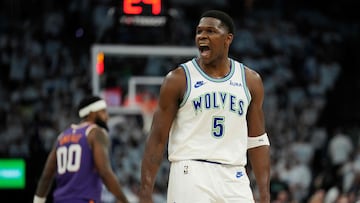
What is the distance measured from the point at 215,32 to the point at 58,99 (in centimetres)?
1500

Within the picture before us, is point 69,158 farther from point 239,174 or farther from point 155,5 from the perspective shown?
point 155,5

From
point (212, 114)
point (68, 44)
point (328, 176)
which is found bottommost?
point (328, 176)

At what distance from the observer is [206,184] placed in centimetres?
641

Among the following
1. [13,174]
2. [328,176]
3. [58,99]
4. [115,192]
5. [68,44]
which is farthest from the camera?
[68,44]

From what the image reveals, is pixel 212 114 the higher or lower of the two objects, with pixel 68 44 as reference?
higher

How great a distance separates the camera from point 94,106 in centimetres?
948

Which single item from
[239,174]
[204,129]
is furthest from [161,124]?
[239,174]

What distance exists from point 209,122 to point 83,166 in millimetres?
2850

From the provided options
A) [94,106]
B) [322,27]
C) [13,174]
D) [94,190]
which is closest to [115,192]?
[94,190]

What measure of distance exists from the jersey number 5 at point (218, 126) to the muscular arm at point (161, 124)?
0.28 m

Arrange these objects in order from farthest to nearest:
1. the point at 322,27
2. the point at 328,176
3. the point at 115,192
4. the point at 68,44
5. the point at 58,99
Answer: the point at 322,27 < the point at 68,44 < the point at 58,99 < the point at 328,176 < the point at 115,192

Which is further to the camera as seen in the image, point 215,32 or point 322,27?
point 322,27

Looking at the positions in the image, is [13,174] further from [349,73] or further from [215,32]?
[349,73]

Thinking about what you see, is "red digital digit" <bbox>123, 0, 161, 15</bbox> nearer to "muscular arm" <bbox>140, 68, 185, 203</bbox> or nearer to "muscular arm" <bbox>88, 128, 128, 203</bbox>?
"muscular arm" <bbox>88, 128, 128, 203</bbox>
